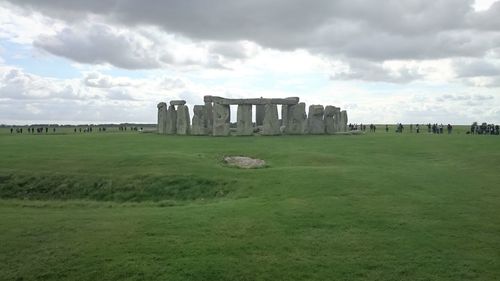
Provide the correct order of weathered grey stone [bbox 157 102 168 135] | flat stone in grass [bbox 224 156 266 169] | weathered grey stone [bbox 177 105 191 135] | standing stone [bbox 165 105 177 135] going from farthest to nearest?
A: weathered grey stone [bbox 157 102 168 135] → standing stone [bbox 165 105 177 135] → weathered grey stone [bbox 177 105 191 135] → flat stone in grass [bbox 224 156 266 169]

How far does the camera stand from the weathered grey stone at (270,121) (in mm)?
42938

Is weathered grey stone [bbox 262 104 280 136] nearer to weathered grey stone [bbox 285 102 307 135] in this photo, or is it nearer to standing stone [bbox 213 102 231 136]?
weathered grey stone [bbox 285 102 307 135]

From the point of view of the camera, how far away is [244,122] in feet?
142

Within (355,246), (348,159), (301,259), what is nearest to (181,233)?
(301,259)

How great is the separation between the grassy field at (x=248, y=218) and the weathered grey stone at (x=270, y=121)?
1579 cm

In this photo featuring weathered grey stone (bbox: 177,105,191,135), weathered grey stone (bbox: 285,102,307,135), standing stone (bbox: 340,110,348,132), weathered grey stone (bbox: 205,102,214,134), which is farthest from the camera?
standing stone (bbox: 340,110,348,132)

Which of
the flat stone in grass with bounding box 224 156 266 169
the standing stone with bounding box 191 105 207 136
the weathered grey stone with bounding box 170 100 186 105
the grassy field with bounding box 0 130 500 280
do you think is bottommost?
the grassy field with bounding box 0 130 500 280

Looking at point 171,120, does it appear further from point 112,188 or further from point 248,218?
point 248,218

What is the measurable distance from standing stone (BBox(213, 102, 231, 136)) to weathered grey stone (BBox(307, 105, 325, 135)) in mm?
7556

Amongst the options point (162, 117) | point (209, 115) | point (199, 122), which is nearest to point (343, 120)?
point (209, 115)

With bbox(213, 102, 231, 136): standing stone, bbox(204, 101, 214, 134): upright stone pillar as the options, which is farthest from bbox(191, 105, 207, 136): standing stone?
bbox(213, 102, 231, 136): standing stone

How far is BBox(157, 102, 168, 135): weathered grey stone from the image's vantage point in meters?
48.3

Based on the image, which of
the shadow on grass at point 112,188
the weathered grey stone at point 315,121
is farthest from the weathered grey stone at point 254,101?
the shadow on grass at point 112,188

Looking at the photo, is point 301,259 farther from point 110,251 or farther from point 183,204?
point 183,204
